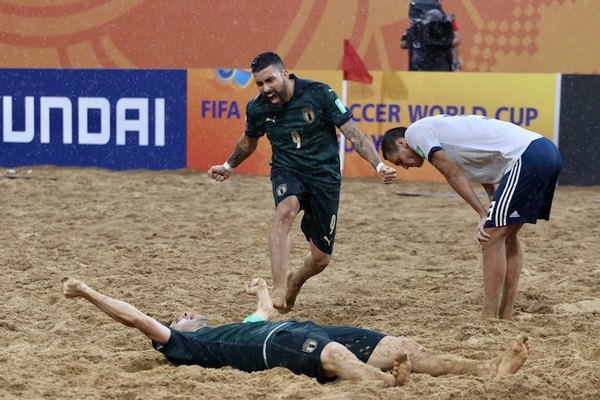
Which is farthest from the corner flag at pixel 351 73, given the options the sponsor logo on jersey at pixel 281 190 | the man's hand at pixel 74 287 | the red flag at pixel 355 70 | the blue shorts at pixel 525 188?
the man's hand at pixel 74 287

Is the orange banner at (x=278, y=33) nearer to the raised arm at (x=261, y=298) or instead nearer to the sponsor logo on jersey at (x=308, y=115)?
the sponsor logo on jersey at (x=308, y=115)

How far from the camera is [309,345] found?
5219 mm

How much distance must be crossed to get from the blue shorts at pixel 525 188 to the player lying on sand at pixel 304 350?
54.5 inches

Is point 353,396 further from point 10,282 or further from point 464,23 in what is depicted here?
point 464,23

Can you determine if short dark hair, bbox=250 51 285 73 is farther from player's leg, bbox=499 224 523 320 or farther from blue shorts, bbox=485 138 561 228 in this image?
player's leg, bbox=499 224 523 320

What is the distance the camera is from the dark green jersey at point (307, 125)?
23.8 feet

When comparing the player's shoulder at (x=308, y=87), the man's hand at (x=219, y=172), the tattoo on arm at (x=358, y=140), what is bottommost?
the man's hand at (x=219, y=172)

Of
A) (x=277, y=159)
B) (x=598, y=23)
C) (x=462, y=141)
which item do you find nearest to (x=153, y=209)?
(x=277, y=159)

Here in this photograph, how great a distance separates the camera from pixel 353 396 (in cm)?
482

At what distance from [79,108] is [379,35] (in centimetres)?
600

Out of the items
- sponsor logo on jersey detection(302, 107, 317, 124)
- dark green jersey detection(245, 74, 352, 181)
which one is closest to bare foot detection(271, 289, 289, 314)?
dark green jersey detection(245, 74, 352, 181)

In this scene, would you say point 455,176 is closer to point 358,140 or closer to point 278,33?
point 358,140

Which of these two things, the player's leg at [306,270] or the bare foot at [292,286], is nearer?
the player's leg at [306,270]

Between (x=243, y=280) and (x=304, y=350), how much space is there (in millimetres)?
3247
